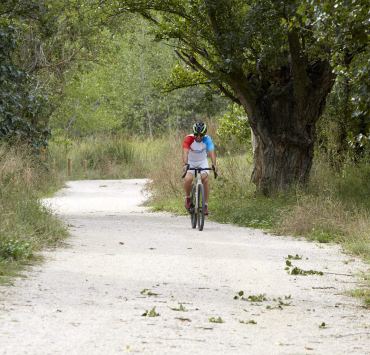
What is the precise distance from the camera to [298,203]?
17.9 metres

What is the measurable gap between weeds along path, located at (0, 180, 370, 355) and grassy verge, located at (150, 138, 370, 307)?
61cm

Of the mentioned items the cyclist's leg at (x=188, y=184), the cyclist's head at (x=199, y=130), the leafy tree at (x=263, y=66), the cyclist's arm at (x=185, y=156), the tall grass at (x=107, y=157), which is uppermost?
the leafy tree at (x=263, y=66)

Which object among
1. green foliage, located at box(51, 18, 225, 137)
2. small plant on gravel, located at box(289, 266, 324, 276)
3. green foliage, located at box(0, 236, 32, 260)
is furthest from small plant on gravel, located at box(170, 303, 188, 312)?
green foliage, located at box(51, 18, 225, 137)

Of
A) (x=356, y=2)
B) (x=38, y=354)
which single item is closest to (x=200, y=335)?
(x=38, y=354)

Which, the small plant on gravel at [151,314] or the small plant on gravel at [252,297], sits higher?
the small plant on gravel at [151,314]

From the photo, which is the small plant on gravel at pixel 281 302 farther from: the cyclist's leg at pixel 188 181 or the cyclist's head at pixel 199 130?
the cyclist's leg at pixel 188 181

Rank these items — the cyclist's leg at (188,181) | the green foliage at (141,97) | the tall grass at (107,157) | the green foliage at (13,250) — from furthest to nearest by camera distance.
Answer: the green foliage at (141,97) < the tall grass at (107,157) < the cyclist's leg at (188,181) < the green foliage at (13,250)

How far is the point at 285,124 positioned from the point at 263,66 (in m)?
1.45

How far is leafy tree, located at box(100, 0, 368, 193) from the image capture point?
20.0 m

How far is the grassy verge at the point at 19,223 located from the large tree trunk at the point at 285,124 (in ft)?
19.7

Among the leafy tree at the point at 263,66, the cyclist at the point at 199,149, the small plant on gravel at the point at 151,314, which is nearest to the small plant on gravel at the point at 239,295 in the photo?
the small plant on gravel at the point at 151,314

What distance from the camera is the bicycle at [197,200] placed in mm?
17083

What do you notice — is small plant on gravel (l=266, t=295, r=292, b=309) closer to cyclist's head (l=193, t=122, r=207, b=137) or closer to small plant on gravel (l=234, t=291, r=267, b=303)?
small plant on gravel (l=234, t=291, r=267, b=303)

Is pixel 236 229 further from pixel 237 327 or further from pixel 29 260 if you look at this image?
pixel 237 327
